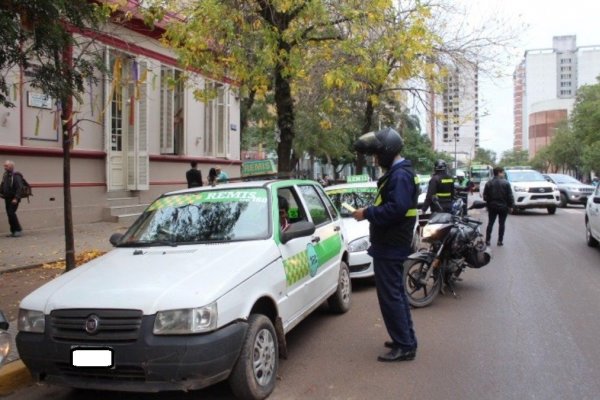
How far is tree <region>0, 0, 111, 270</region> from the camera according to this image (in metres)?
5.94

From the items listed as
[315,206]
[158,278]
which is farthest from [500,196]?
[158,278]

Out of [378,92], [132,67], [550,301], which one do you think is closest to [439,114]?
[378,92]

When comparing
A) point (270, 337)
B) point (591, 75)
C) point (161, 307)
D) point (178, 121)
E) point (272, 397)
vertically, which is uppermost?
point (591, 75)

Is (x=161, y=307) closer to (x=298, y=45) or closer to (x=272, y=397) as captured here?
(x=272, y=397)

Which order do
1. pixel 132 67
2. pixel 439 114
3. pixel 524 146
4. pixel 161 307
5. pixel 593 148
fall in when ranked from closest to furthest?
pixel 161 307 → pixel 132 67 → pixel 439 114 → pixel 593 148 → pixel 524 146

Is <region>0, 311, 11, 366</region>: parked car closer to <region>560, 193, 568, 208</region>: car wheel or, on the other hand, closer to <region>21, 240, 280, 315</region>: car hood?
<region>21, 240, 280, 315</region>: car hood

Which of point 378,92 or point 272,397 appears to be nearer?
point 272,397

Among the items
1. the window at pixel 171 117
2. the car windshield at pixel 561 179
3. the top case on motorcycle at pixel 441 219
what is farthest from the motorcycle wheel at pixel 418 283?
the car windshield at pixel 561 179

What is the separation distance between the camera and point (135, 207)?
15.9m

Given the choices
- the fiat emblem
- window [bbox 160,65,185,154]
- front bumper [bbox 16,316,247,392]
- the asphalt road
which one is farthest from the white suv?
the fiat emblem

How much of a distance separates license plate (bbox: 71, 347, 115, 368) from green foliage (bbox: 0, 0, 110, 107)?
12.1 feet

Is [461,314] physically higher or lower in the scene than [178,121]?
lower

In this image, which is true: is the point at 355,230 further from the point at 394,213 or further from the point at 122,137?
the point at 122,137

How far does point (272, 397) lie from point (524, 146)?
594 feet
